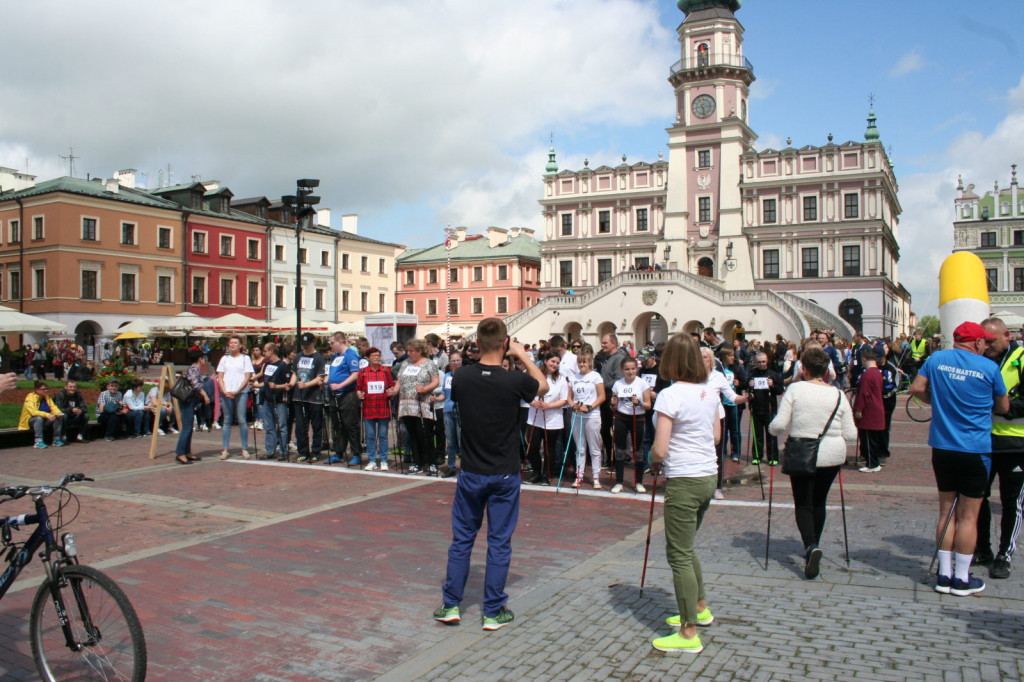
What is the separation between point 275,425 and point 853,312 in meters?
49.2

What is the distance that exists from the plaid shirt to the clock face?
50.8 m

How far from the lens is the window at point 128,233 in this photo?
50.8 meters

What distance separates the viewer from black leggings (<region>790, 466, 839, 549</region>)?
666cm

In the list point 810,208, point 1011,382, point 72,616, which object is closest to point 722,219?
point 810,208

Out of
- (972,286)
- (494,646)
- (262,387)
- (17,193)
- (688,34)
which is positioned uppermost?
(688,34)

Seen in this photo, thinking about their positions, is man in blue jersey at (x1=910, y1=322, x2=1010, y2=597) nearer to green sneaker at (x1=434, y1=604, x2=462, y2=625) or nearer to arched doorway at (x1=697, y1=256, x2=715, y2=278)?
green sneaker at (x1=434, y1=604, x2=462, y2=625)

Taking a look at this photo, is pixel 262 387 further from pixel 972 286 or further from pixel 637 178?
pixel 637 178

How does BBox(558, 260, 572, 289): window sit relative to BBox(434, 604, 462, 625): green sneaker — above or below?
above

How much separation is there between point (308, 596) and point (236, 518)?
3.24 metres

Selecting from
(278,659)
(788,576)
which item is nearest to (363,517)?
(278,659)

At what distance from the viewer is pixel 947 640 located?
515 centimetres

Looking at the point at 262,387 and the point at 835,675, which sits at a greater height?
the point at 262,387

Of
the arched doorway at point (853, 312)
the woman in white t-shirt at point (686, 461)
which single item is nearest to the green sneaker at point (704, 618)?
the woman in white t-shirt at point (686, 461)

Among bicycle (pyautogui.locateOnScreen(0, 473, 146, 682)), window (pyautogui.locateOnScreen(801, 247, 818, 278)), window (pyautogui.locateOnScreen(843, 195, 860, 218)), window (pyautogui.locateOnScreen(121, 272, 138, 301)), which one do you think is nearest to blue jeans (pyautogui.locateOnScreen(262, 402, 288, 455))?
bicycle (pyautogui.locateOnScreen(0, 473, 146, 682))
